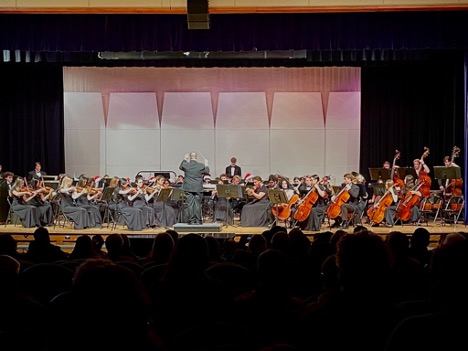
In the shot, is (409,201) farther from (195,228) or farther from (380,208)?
(195,228)

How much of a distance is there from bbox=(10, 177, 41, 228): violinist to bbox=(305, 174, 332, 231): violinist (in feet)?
19.0

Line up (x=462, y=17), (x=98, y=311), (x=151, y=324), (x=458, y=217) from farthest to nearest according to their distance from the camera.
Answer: (x=458, y=217)
(x=462, y=17)
(x=151, y=324)
(x=98, y=311)

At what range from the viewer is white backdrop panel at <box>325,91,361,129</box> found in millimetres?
18984

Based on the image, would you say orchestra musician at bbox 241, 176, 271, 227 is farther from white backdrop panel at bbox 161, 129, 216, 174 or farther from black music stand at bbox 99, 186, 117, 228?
white backdrop panel at bbox 161, 129, 216, 174

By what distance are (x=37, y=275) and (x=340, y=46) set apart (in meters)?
9.94

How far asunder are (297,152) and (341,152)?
131 cm

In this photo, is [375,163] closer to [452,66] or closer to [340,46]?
[452,66]

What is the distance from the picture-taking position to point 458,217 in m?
14.3

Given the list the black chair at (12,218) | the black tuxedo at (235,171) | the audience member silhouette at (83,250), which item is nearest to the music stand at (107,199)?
the black chair at (12,218)

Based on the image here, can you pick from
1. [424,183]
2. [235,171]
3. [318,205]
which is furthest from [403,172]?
[235,171]

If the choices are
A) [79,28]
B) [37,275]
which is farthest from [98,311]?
[79,28]

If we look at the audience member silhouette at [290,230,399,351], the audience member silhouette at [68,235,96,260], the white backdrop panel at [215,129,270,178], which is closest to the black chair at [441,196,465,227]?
A: the white backdrop panel at [215,129,270,178]

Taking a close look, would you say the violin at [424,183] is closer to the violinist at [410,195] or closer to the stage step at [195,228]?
the violinist at [410,195]

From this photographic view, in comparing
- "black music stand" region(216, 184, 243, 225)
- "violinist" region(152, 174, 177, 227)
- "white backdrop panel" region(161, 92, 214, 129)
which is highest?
"white backdrop panel" region(161, 92, 214, 129)
